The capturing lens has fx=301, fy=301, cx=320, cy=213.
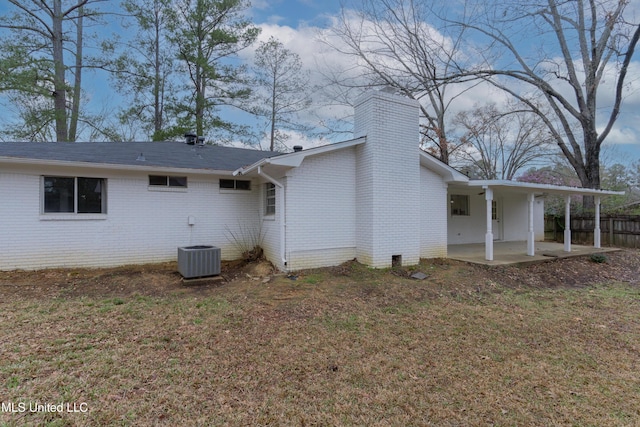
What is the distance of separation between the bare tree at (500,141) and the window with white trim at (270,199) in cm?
1639

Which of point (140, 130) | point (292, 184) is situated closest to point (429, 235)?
point (292, 184)

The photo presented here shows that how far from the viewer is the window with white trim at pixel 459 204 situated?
39.9 ft

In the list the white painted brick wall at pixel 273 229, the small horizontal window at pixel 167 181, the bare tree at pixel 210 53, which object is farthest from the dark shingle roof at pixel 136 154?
the bare tree at pixel 210 53

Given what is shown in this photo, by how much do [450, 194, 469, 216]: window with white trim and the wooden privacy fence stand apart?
611 centimetres

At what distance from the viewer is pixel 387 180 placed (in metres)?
7.74

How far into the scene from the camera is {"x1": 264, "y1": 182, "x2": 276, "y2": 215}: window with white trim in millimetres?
8364

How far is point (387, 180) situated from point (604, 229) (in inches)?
495

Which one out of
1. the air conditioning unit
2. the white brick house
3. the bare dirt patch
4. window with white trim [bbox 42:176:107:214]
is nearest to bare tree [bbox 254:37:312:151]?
the white brick house

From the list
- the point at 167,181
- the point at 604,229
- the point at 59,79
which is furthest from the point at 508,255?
the point at 59,79

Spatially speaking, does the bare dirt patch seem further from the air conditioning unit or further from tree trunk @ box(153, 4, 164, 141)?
tree trunk @ box(153, 4, 164, 141)

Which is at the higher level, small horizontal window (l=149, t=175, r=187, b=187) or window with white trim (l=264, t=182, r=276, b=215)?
small horizontal window (l=149, t=175, r=187, b=187)

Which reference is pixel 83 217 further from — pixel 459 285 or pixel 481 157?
pixel 481 157

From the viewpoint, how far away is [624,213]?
13.4 meters

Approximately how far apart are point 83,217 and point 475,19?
57.0 ft
